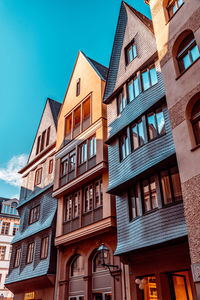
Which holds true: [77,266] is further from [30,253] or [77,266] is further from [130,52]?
[130,52]

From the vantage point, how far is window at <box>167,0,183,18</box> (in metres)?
13.4

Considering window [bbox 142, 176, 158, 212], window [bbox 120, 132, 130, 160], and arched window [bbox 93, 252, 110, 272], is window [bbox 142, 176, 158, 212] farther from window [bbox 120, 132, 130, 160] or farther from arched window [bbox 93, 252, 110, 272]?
arched window [bbox 93, 252, 110, 272]

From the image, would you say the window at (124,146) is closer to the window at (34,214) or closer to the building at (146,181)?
the building at (146,181)

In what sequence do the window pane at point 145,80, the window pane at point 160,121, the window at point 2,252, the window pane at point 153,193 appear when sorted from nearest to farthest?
the window pane at point 153,193 → the window pane at point 160,121 → the window pane at point 145,80 → the window at point 2,252

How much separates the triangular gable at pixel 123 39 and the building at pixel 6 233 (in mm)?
30512

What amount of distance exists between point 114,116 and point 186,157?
8.35m

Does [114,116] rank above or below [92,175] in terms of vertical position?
above

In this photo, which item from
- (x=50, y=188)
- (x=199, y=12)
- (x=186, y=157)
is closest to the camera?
(x=186, y=157)

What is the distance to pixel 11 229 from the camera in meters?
44.1

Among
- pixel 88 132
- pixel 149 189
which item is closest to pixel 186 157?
pixel 149 189

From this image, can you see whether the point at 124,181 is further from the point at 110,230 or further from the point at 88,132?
the point at 88,132

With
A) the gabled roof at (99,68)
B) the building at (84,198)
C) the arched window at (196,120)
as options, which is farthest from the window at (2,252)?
the arched window at (196,120)

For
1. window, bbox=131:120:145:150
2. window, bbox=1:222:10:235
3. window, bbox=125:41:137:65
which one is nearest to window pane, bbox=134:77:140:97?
window, bbox=125:41:137:65

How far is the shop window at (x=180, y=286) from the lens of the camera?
12.2 meters
